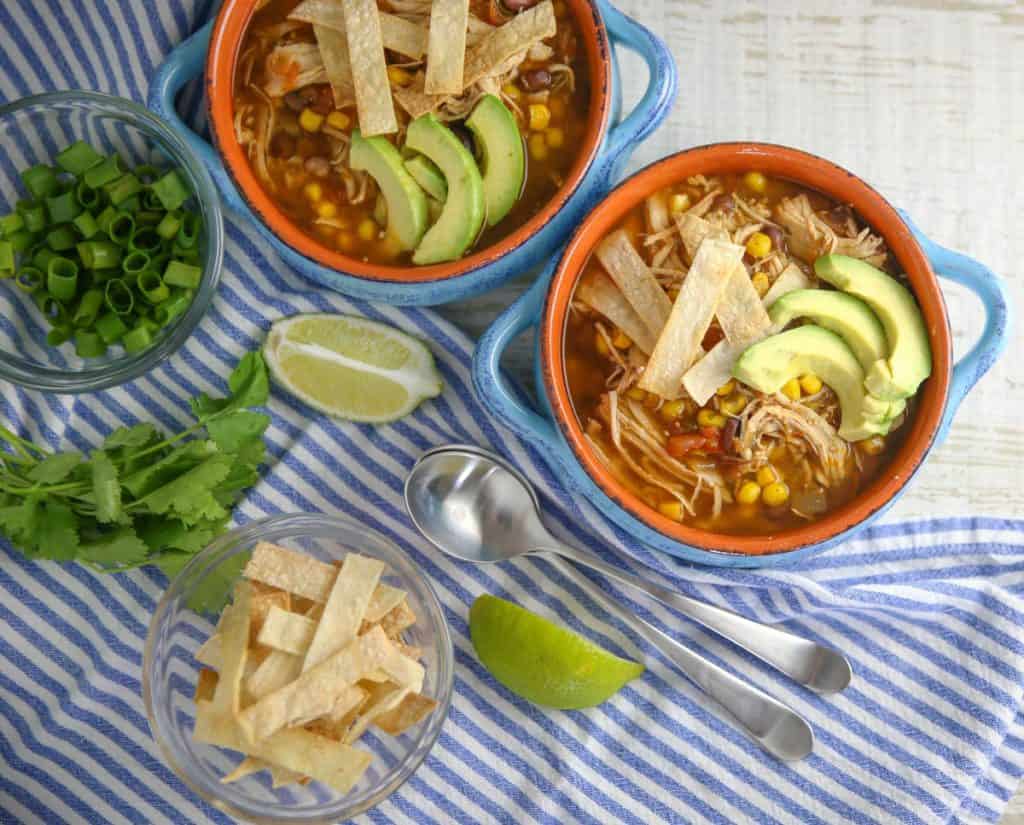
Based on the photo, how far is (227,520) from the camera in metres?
2.73

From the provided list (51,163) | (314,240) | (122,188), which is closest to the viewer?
(314,240)

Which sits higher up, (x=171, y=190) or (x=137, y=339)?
(x=171, y=190)

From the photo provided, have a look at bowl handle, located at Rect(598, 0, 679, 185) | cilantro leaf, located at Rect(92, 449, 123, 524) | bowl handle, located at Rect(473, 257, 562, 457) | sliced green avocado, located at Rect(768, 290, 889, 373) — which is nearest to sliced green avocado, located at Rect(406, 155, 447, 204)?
bowl handle, located at Rect(473, 257, 562, 457)

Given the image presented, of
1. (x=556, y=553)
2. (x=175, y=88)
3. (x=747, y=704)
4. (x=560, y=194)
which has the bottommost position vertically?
(x=747, y=704)

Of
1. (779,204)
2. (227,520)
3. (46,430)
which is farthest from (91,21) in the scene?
(779,204)

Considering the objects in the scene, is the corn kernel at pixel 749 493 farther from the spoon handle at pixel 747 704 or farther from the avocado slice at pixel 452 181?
the avocado slice at pixel 452 181

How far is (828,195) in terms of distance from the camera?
7.86 ft

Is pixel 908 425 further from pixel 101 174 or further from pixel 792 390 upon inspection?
pixel 101 174

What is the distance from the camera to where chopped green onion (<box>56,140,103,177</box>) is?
267 centimetres

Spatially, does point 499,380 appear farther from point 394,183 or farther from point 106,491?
point 106,491

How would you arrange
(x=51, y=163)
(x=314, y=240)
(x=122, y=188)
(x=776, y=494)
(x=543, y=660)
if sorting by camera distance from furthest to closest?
(x=51, y=163) → (x=122, y=188) → (x=543, y=660) → (x=314, y=240) → (x=776, y=494)

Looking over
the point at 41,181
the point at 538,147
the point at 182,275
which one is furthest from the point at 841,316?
the point at 41,181

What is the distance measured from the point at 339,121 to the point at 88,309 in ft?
2.57

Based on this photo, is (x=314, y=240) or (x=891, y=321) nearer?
(x=891, y=321)
